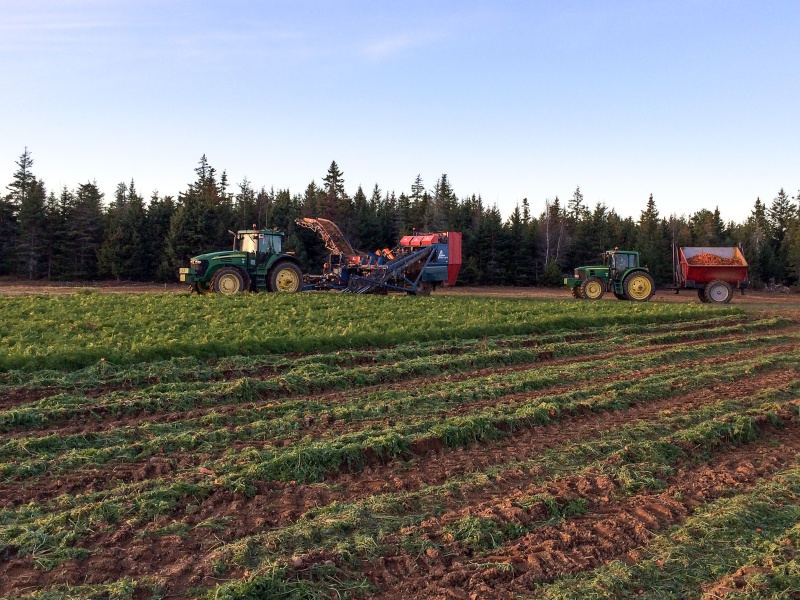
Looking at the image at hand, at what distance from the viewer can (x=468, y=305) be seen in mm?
20312

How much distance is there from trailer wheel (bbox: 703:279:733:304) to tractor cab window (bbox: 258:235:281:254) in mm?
19908

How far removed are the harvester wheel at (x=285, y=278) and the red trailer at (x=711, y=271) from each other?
17.8m

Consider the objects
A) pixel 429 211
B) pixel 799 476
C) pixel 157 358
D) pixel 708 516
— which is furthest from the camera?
pixel 429 211

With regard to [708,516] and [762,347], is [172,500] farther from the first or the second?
A: [762,347]

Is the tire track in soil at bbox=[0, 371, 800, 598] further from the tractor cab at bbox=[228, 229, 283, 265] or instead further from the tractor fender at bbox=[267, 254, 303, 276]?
the tractor cab at bbox=[228, 229, 283, 265]

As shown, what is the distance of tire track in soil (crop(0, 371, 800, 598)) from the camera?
3.91 m

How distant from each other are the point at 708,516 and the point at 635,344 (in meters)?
10.5

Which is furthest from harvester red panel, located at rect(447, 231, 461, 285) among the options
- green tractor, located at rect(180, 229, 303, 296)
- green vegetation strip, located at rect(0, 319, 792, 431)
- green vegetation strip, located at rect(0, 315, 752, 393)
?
green vegetation strip, located at rect(0, 319, 792, 431)

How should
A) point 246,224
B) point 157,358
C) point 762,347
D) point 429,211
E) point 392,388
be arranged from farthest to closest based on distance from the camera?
point 429,211 < point 246,224 < point 762,347 < point 157,358 < point 392,388

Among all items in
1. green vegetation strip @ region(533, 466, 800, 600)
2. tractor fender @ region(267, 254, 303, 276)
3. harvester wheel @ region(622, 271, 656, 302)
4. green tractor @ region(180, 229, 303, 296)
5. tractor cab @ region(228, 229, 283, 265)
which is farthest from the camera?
harvester wheel @ region(622, 271, 656, 302)

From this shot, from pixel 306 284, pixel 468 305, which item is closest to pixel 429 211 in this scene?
pixel 306 284

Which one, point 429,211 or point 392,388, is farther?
point 429,211

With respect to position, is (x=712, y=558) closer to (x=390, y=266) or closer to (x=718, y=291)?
(x=390, y=266)

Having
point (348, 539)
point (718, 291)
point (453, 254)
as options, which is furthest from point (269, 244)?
point (718, 291)
